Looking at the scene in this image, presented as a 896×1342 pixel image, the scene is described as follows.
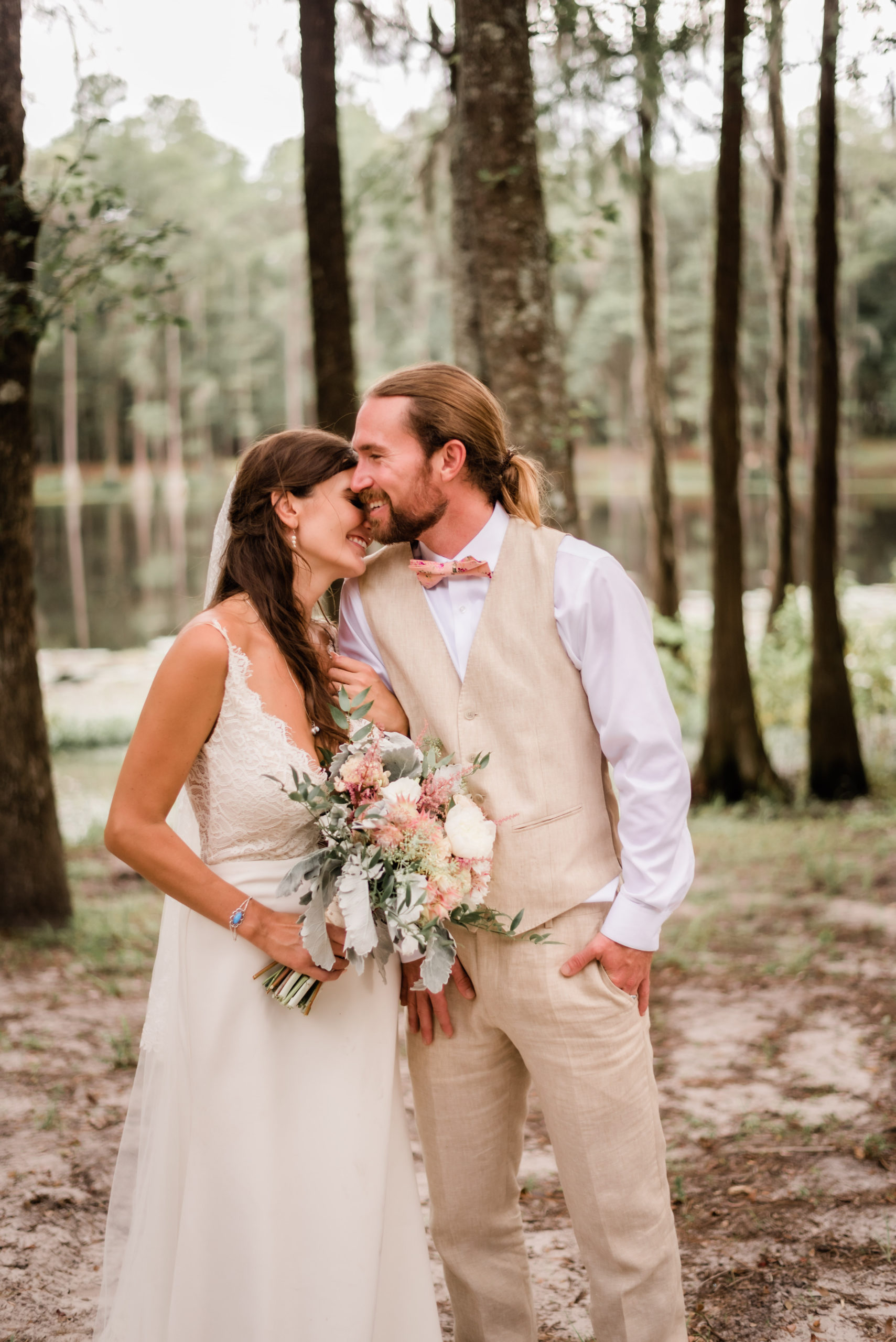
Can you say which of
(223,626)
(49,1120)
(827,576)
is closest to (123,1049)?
(49,1120)

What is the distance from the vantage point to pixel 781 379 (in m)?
13.5

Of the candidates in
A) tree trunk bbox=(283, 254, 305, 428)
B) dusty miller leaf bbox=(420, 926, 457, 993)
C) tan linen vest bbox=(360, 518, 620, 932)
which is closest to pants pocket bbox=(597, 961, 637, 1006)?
tan linen vest bbox=(360, 518, 620, 932)

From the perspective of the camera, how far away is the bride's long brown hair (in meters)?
2.73

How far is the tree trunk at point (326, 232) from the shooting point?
Answer: 20.6 ft

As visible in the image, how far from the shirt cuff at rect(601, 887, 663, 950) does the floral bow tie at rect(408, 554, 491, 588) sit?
83 cm

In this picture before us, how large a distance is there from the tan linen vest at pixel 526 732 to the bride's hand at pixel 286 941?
14.8 inches

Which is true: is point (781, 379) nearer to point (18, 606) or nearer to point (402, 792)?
point (18, 606)

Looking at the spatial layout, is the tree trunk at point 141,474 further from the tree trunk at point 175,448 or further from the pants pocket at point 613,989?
the pants pocket at point 613,989

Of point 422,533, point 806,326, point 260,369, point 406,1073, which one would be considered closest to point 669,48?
point 422,533

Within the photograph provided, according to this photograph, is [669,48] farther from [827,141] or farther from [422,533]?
[422,533]

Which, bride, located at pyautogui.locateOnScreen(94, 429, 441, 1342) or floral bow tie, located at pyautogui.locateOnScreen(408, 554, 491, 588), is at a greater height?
floral bow tie, located at pyautogui.locateOnScreen(408, 554, 491, 588)

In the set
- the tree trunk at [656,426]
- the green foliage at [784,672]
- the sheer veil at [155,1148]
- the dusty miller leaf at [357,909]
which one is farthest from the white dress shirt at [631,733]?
the tree trunk at [656,426]

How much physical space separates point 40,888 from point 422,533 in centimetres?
454

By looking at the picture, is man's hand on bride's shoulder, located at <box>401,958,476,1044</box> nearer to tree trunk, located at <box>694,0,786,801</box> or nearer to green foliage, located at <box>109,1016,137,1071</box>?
green foliage, located at <box>109,1016,137,1071</box>
